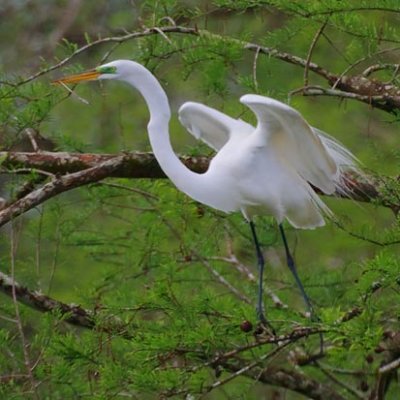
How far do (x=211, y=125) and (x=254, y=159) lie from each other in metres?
0.27

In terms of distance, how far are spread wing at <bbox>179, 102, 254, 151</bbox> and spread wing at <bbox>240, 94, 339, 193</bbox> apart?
0.19 metres

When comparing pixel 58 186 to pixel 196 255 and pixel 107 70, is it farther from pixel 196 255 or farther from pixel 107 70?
pixel 196 255

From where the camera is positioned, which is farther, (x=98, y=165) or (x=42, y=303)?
(x=42, y=303)

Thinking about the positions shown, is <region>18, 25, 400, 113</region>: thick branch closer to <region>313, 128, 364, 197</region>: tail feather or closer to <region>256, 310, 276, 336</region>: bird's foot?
<region>313, 128, 364, 197</region>: tail feather

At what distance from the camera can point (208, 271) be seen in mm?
3945

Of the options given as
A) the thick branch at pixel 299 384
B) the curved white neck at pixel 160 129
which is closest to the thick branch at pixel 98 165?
the curved white neck at pixel 160 129

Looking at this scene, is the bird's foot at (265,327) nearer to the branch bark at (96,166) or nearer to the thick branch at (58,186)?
the branch bark at (96,166)

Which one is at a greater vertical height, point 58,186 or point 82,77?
point 82,77

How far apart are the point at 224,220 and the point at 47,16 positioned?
244 centimetres

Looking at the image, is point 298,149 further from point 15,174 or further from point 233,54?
point 15,174

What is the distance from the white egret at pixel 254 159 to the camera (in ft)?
9.63

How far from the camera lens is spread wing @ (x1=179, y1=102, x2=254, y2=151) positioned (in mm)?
3234

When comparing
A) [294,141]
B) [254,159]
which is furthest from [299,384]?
[294,141]

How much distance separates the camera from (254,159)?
311 centimetres
